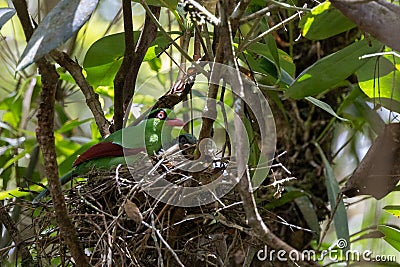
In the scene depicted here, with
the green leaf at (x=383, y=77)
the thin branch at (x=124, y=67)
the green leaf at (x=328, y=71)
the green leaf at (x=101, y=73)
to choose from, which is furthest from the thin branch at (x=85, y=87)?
the green leaf at (x=383, y=77)

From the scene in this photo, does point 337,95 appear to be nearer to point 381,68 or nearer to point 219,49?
point 381,68

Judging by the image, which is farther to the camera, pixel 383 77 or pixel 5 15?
pixel 383 77

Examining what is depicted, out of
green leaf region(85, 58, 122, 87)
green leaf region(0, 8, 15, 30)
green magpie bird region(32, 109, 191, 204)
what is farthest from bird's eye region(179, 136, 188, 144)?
green leaf region(0, 8, 15, 30)

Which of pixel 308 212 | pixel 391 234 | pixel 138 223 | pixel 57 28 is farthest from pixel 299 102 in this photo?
pixel 57 28

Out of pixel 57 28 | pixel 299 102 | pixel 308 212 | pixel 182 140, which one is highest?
pixel 57 28

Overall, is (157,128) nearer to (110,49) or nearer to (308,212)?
(110,49)
